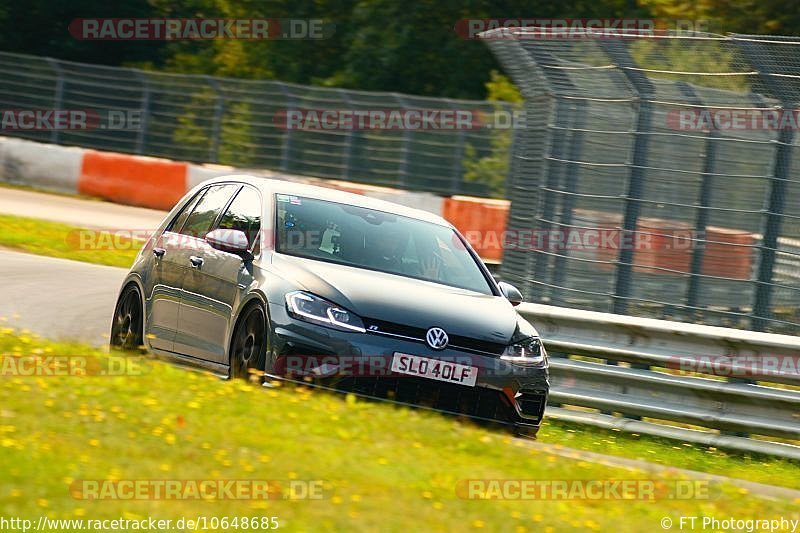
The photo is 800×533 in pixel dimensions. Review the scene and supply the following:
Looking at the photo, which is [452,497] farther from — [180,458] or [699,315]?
[699,315]

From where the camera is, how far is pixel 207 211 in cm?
1044

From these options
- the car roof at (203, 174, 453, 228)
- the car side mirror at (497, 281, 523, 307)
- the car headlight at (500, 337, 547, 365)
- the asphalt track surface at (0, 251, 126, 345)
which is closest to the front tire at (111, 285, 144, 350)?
the asphalt track surface at (0, 251, 126, 345)

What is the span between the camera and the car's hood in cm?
864

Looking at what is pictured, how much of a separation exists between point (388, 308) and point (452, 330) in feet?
1.25

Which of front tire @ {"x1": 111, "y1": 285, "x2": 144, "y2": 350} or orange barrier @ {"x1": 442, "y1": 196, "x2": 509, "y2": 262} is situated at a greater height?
orange barrier @ {"x1": 442, "y1": 196, "x2": 509, "y2": 262}

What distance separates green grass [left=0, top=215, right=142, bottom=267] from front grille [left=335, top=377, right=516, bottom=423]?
10508mm

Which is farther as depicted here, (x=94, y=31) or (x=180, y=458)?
(x=94, y=31)

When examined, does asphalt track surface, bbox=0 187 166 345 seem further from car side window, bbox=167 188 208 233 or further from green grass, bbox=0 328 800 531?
green grass, bbox=0 328 800 531

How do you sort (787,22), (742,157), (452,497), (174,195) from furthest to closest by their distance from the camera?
(174,195) < (787,22) < (742,157) < (452,497)

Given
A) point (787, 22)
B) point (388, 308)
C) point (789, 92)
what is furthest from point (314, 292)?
point (787, 22)

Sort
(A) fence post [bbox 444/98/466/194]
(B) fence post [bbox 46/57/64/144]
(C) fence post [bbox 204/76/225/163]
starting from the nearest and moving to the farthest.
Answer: (A) fence post [bbox 444/98/466/194]
(C) fence post [bbox 204/76/225/163]
(B) fence post [bbox 46/57/64/144]

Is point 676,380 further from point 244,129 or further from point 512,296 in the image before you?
point 244,129

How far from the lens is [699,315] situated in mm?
12336

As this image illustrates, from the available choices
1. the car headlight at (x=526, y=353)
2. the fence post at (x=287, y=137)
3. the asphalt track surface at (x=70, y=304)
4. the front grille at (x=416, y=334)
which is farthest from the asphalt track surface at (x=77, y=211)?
the front grille at (x=416, y=334)
